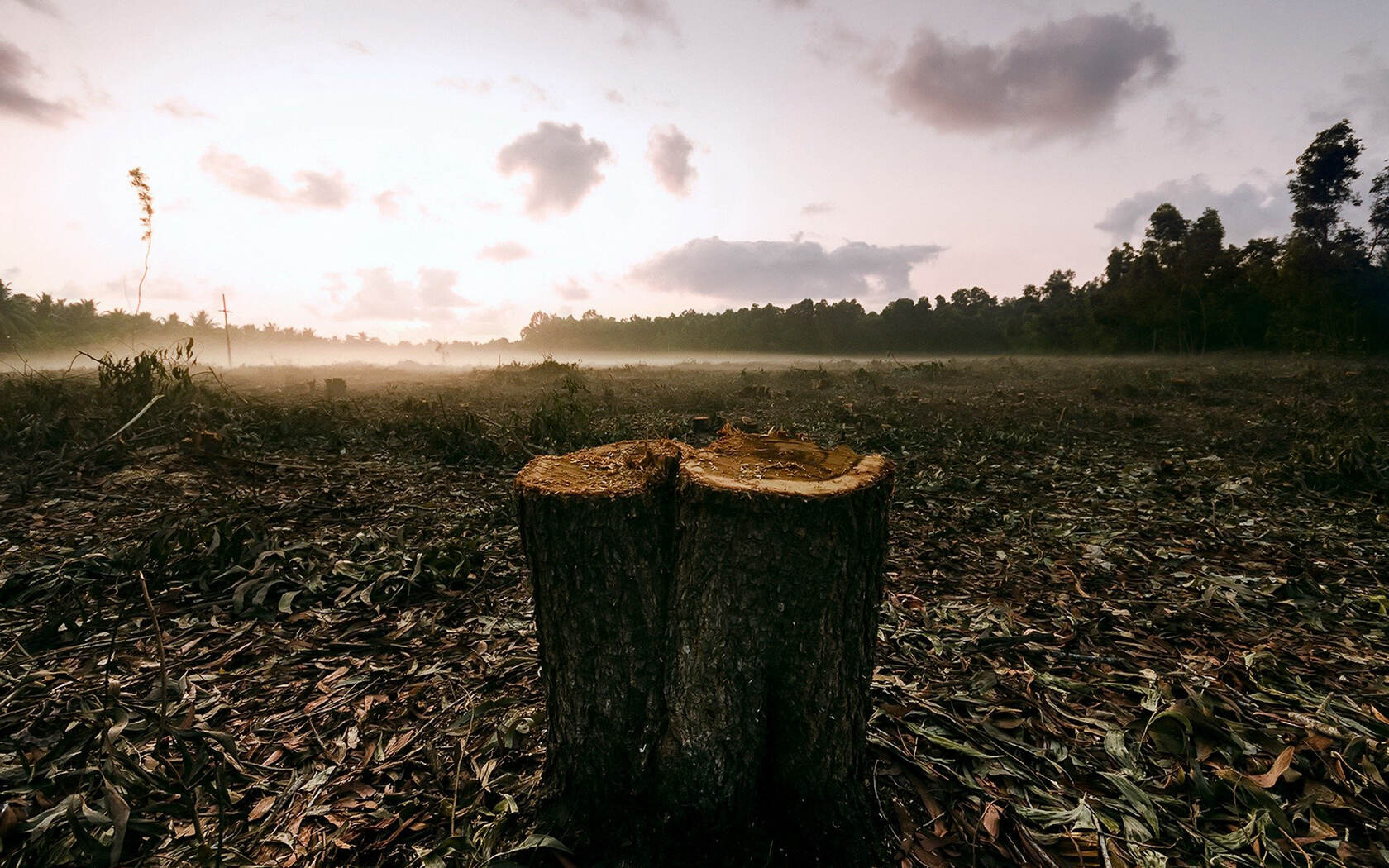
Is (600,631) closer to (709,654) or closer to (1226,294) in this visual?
(709,654)

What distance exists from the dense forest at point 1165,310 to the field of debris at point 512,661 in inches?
430

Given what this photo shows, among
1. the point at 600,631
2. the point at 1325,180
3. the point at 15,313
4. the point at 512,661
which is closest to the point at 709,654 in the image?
the point at 600,631

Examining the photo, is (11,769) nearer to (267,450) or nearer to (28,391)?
(267,450)

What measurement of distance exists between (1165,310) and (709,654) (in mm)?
42211

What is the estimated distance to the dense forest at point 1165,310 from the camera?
80.6 feet

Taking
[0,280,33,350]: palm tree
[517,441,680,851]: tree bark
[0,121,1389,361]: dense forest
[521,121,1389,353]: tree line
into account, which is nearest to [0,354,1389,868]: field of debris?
[517,441,680,851]: tree bark

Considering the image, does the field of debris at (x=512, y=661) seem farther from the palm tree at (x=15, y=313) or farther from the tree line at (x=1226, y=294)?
the palm tree at (x=15, y=313)

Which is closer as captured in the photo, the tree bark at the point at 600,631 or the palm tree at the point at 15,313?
the tree bark at the point at 600,631

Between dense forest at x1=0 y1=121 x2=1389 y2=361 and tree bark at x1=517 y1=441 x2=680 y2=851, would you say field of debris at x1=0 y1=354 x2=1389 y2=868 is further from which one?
dense forest at x1=0 y1=121 x2=1389 y2=361

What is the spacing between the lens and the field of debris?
1.81 m

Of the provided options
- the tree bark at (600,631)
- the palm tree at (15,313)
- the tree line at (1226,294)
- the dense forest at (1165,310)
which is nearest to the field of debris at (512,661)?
the tree bark at (600,631)

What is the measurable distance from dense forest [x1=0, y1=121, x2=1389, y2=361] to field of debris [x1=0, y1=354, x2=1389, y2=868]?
10.9 metres

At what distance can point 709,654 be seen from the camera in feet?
5.69

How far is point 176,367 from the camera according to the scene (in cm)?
760
